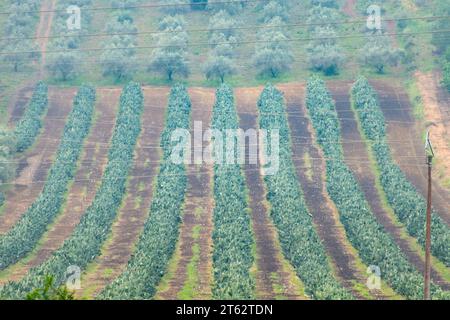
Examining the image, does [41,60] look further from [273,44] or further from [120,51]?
[273,44]

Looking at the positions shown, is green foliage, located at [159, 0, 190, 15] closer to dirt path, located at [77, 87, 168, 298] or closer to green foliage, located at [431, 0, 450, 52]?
dirt path, located at [77, 87, 168, 298]

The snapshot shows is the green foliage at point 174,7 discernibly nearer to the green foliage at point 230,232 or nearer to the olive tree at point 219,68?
the olive tree at point 219,68

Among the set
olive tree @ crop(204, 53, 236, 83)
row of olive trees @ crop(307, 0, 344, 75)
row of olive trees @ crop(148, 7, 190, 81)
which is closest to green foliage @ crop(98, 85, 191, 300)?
olive tree @ crop(204, 53, 236, 83)

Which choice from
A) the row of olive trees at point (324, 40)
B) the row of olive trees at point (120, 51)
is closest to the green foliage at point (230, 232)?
the row of olive trees at point (324, 40)

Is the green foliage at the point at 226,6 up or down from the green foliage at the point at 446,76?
up

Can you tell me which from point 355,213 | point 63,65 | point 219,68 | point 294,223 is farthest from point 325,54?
point 294,223
